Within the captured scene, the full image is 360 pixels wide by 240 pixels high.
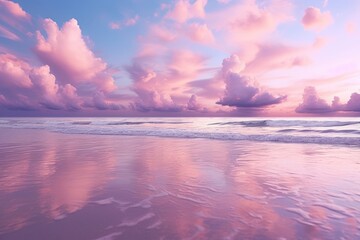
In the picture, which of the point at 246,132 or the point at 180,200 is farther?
the point at 246,132

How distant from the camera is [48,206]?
392 cm

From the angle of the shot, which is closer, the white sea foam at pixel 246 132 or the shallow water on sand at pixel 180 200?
the shallow water on sand at pixel 180 200

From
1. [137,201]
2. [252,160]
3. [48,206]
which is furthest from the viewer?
[252,160]

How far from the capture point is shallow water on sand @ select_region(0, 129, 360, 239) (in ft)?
10.2

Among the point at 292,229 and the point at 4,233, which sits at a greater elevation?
the point at 4,233

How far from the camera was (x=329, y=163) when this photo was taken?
7.58 m

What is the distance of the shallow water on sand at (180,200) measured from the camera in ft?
10.2

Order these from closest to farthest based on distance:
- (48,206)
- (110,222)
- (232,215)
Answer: (110,222)
(232,215)
(48,206)

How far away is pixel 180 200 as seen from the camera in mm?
4309

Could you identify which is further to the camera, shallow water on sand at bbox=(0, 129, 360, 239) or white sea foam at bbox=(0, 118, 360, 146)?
white sea foam at bbox=(0, 118, 360, 146)

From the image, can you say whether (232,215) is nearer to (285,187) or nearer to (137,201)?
(137,201)

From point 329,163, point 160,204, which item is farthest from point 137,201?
point 329,163

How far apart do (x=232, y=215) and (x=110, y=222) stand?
1.79 m

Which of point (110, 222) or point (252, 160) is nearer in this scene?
point (110, 222)
